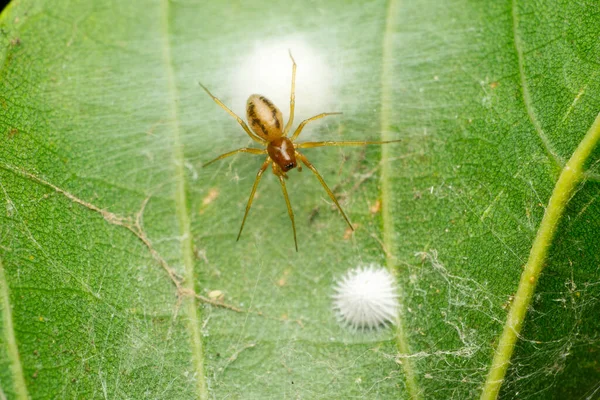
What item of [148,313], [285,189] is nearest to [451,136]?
[285,189]

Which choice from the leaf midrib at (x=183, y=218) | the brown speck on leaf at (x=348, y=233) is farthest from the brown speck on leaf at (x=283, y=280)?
the leaf midrib at (x=183, y=218)

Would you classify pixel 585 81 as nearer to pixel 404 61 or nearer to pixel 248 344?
pixel 404 61

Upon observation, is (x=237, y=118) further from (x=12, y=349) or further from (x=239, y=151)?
(x=12, y=349)

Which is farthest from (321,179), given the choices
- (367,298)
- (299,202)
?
(367,298)

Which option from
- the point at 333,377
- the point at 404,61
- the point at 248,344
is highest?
the point at 404,61

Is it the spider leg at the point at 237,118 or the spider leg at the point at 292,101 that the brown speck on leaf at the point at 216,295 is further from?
the spider leg at the point at 292,101

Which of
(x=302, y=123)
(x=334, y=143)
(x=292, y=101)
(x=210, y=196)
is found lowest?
(x=210, y=196)

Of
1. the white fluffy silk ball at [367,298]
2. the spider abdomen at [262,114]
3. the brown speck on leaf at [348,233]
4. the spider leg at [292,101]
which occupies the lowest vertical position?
the white fluffy silk ball at [367,298]
